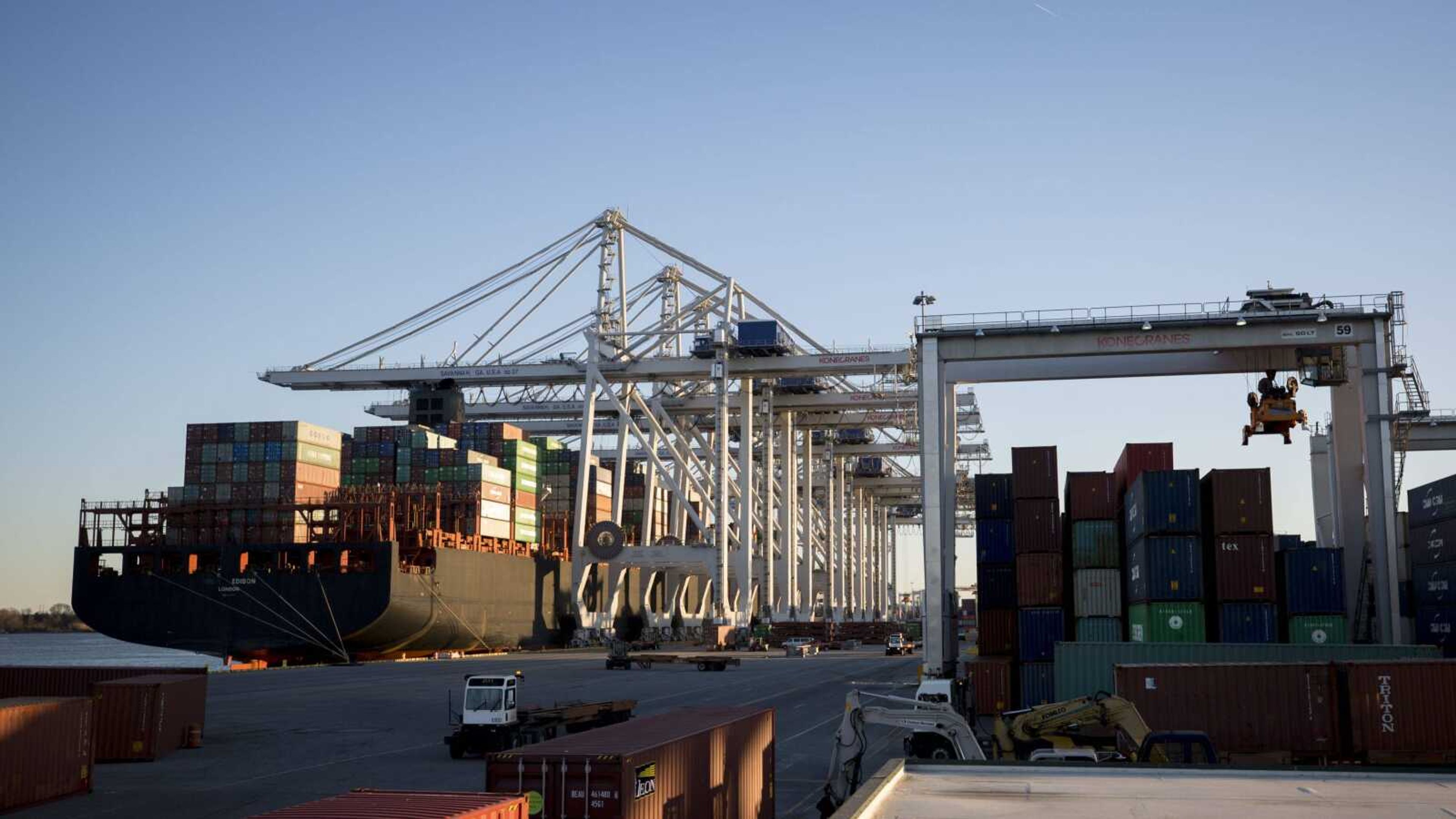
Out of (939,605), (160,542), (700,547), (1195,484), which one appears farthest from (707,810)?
A: (700,547)

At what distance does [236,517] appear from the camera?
71625 mm

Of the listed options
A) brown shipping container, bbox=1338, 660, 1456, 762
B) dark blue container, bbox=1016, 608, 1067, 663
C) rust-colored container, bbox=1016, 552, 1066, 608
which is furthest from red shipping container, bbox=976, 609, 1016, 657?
brown shipping container, bbox=1338, 660, 1456, 762

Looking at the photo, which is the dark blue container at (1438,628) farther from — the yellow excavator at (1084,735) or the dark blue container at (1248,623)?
the yellow excavator at (1084,735)

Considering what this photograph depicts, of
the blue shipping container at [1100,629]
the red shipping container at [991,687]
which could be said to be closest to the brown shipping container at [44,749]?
the red shipping container at [991,687]

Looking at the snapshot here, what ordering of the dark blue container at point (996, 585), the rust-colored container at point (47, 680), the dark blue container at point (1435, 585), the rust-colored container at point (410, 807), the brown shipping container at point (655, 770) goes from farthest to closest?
the dark blue container at point (996, 585) < the dark blue container at point (1435, 585) < the rust-colored container at point (47, 680) < the brown shipping container at point (655, 770) < the rust-colored container at point (410, 807)

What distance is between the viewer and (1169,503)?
32.7 meters

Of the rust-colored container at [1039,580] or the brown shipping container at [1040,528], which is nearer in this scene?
the rust-colored container at [1039,580]

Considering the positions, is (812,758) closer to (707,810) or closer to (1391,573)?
(707,810)

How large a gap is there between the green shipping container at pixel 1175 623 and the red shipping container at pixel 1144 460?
5.14 metres

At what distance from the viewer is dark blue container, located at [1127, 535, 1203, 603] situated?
32.6 meters

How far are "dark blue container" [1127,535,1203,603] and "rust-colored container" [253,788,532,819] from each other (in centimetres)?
2294

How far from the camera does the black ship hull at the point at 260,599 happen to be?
69625 millimetres

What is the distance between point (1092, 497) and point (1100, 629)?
369 cm

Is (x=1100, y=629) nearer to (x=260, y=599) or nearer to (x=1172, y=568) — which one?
(x=1172, y=568)
